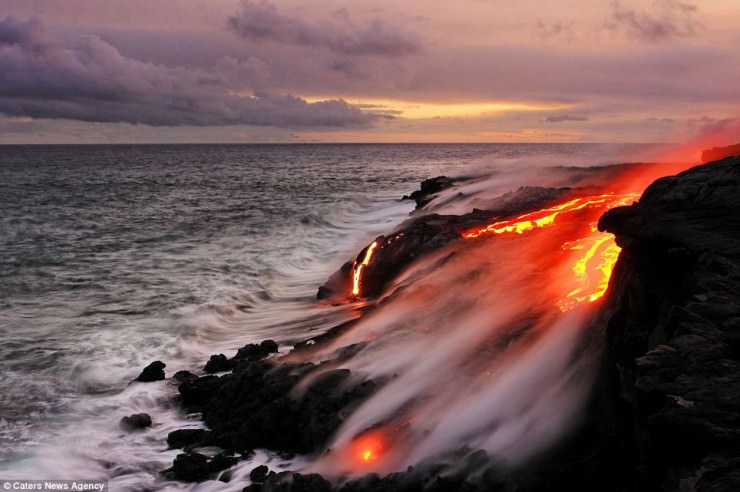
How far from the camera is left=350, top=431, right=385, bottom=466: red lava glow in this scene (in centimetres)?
1022

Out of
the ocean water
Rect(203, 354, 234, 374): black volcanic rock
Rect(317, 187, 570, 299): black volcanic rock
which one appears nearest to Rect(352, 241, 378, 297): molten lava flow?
Rect(317, 187, 570, 299): black volcanic rock

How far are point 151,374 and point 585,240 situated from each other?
13014mm

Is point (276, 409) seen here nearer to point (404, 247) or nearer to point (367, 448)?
point (367, 448)

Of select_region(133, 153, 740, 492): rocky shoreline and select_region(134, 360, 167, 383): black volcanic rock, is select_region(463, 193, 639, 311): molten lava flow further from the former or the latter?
select_region(134, 360, 167, 383): black volcanic rock

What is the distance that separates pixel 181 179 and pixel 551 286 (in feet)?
298

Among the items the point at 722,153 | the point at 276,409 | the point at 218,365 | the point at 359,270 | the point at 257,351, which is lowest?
the point at 218,365

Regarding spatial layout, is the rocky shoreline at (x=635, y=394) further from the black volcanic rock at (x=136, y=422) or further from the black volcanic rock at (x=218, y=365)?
the black volcanic rock at (x=218, y=365)

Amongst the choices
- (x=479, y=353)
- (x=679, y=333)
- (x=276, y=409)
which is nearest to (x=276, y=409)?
(x=276, y=409)

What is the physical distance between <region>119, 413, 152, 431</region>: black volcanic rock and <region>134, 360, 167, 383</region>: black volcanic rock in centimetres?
230

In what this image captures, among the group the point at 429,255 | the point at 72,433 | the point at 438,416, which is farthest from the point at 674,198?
the point at 72,433

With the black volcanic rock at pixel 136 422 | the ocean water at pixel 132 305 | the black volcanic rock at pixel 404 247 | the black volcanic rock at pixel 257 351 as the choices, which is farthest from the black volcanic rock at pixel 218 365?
the black volcanic rock at pixel 404 247

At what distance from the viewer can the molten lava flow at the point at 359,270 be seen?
2233 cm

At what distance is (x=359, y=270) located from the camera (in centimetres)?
2292

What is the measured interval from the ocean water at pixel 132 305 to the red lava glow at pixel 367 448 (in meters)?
3.07
